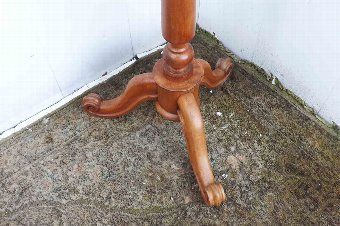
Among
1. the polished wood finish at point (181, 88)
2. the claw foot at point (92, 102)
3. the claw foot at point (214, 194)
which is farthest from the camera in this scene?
the claw foot at point (92, 102)

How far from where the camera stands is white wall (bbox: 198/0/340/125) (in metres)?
1.01

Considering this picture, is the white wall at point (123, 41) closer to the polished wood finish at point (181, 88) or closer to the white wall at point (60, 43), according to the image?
the white wall at point (60, 43)

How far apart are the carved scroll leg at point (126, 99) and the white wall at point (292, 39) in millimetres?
350

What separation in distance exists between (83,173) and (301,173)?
1.85 feet

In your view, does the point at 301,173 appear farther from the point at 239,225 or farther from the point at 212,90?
the point at 212,90

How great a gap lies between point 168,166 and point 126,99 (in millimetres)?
207

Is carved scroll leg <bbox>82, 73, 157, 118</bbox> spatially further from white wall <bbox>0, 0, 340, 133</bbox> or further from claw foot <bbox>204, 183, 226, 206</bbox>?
claw foot <bbox>204, 183, 226, 206</bbox>

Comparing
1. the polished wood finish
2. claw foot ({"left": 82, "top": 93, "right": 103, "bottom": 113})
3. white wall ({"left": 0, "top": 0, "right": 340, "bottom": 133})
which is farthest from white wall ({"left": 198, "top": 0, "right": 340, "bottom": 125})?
claw foot ({"left": 82, "top": 93, "right": 103, "bottom": 113})

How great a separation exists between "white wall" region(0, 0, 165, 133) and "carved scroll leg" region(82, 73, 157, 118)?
12 cm

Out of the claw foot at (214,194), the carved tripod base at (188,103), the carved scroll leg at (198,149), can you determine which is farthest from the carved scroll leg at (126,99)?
the claw foot at (214,194)

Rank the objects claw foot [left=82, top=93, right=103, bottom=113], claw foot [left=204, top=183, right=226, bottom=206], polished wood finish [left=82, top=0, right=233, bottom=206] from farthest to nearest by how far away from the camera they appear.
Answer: claw foot [left=82, top=93, right=103, bottom=113]
claw foot [left=204, top=183, right=226, bottom=206]
polished wood finish [left=82, top=0, right=233, bottom=206]

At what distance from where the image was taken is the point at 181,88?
0.97 metres

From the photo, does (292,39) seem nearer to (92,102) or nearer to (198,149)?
(198,149)

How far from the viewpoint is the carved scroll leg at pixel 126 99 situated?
1.04 metres
